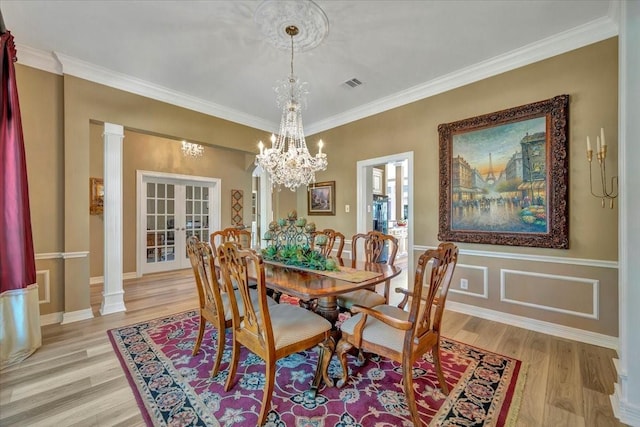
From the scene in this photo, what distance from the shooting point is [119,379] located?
193 cm

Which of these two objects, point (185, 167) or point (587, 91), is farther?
point (185, 167)

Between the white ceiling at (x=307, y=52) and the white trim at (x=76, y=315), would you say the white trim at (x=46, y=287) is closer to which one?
the white trim at (x=76, y=315)

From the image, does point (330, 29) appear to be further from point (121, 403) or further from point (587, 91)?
point (121, 403)

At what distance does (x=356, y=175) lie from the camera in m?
4.41

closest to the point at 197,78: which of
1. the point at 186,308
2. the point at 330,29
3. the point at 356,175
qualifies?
the point at 330,29

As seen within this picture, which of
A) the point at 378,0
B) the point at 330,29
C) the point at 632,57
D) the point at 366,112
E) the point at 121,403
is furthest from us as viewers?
the point at 366,112

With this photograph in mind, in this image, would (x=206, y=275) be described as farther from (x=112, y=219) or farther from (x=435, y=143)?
(x=435, y=143)

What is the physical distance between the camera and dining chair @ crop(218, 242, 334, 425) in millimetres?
1493

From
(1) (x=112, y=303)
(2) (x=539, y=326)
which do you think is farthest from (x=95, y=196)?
(2) (x=539, y=326)

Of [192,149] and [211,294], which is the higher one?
[192,149]

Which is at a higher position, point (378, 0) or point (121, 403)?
point (378, 0)

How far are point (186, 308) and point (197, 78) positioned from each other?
9.52 ft

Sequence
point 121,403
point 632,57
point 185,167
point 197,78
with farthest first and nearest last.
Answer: point 185,167
point 197,78
point 121,403
point 632,57

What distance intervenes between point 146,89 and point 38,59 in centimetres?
97
